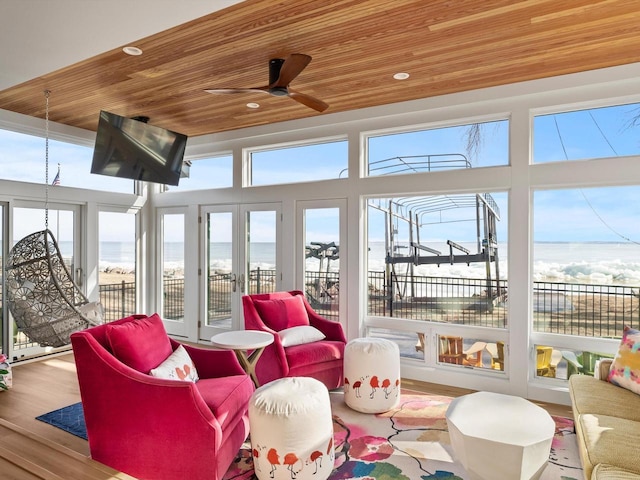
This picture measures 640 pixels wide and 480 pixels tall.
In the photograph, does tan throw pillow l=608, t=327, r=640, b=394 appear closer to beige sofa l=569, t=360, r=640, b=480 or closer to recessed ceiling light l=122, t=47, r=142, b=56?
beige sofa l=569, t=360, r=640, b=480

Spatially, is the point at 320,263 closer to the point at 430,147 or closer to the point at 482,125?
the point at 430,147

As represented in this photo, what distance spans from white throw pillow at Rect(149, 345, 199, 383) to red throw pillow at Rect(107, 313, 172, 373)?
0.06 m

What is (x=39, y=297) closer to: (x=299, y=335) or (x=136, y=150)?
(x=136, y=150)

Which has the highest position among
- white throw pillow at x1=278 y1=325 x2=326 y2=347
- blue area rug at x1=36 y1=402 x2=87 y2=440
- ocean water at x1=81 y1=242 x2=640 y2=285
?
ocean water at x1=81 y1=242 x2=640 y2=285

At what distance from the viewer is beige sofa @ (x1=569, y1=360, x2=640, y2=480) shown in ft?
6.31

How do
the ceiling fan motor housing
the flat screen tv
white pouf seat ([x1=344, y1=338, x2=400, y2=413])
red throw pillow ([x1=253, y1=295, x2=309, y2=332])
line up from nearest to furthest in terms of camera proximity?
the ceiling fan motor housing < white pouf seat ([x1=344, y1=338, x2=400, y2=413]) < red throw pillow ([x1=253, y1=295, x2=309, y2=332]) < the flat screen tv

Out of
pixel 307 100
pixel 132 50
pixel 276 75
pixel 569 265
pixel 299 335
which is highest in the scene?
A: pixel 132 50

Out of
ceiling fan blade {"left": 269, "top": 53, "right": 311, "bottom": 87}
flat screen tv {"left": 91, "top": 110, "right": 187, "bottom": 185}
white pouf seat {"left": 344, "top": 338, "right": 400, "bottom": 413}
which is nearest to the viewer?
ceiling fan blade {"left": 269, "top": 53, "right": 311, "bottom": 87}

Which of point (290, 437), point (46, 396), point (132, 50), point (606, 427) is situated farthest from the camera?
point (46, 396)

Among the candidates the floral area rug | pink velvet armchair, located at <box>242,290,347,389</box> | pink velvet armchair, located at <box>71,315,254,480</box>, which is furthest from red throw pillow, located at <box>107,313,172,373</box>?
pink velvet armchair, located at <box>242,290,347,389</box>

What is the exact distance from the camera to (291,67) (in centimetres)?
312

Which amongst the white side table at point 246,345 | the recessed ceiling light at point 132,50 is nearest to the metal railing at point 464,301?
the white side table at point 246,345

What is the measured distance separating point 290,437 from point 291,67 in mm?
2470

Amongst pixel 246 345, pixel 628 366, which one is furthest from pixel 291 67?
pixel 628 366
